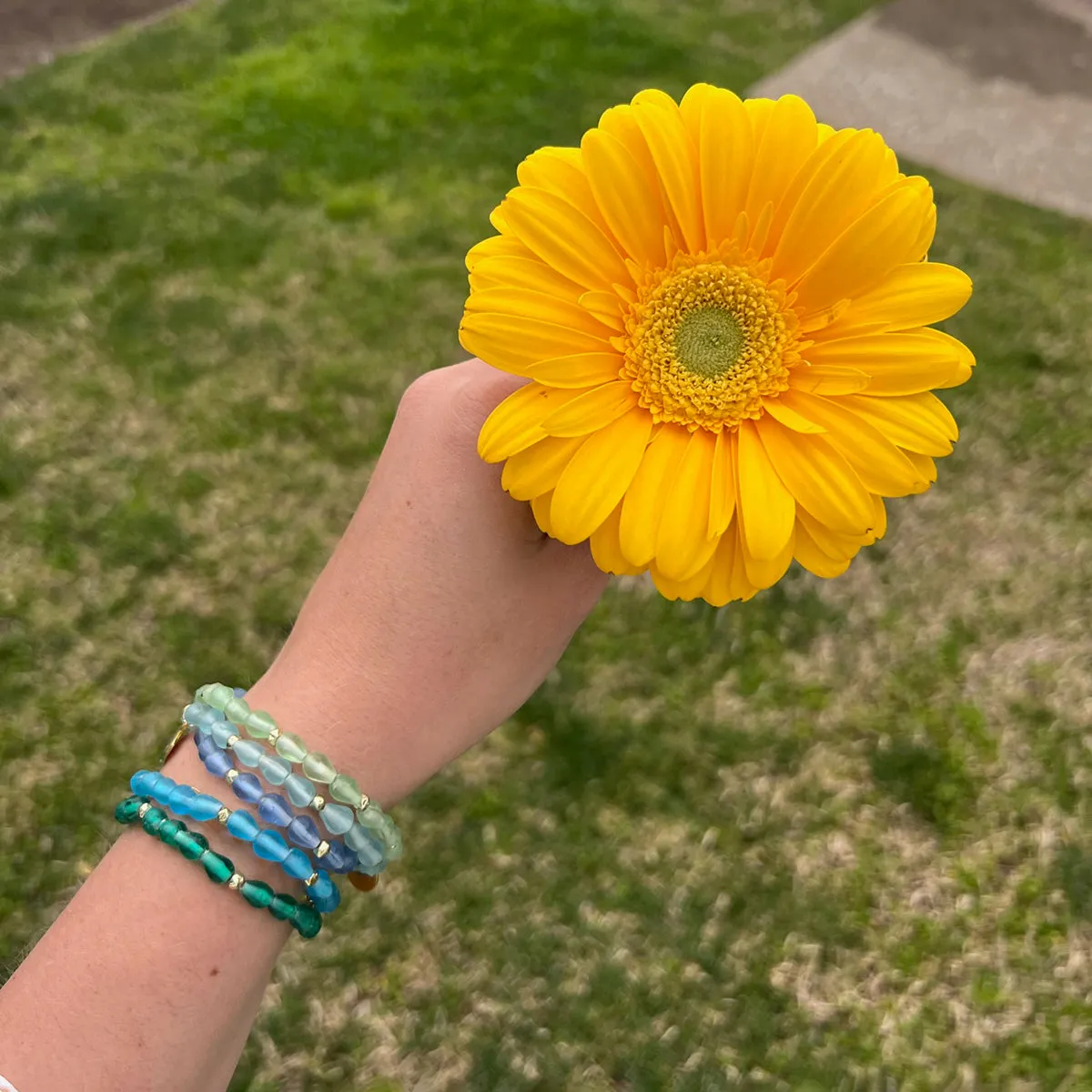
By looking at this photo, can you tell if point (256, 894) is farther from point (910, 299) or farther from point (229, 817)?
point (910, 299)

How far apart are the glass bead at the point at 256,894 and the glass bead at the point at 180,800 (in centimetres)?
11

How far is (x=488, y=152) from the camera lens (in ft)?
11.3

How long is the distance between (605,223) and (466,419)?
0.97 feet

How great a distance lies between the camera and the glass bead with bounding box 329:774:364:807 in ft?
3.78

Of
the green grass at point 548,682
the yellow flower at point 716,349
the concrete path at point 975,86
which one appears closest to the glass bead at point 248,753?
the yellow flower at point 716,349

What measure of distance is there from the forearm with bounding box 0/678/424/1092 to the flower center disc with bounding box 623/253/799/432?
0.70m

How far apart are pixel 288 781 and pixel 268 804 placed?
3cm

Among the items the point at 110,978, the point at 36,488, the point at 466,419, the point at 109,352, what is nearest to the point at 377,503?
the point at 466,419

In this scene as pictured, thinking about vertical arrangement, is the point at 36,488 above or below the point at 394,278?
above

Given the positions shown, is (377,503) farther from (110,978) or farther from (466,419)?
(110,978)

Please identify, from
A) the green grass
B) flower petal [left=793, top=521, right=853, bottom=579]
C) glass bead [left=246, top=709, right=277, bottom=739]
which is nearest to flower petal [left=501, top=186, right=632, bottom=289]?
flower petal [left=793, top=521, right=853, bottom=579]

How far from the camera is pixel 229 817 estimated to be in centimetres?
113

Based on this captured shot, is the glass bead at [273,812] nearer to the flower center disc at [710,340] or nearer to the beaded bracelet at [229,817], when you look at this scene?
the beaded bracelet at [229,817]

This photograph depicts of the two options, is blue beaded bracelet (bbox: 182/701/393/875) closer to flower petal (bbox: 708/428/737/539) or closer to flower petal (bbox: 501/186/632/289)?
flower petal (bbox: 708/428/737/539)
